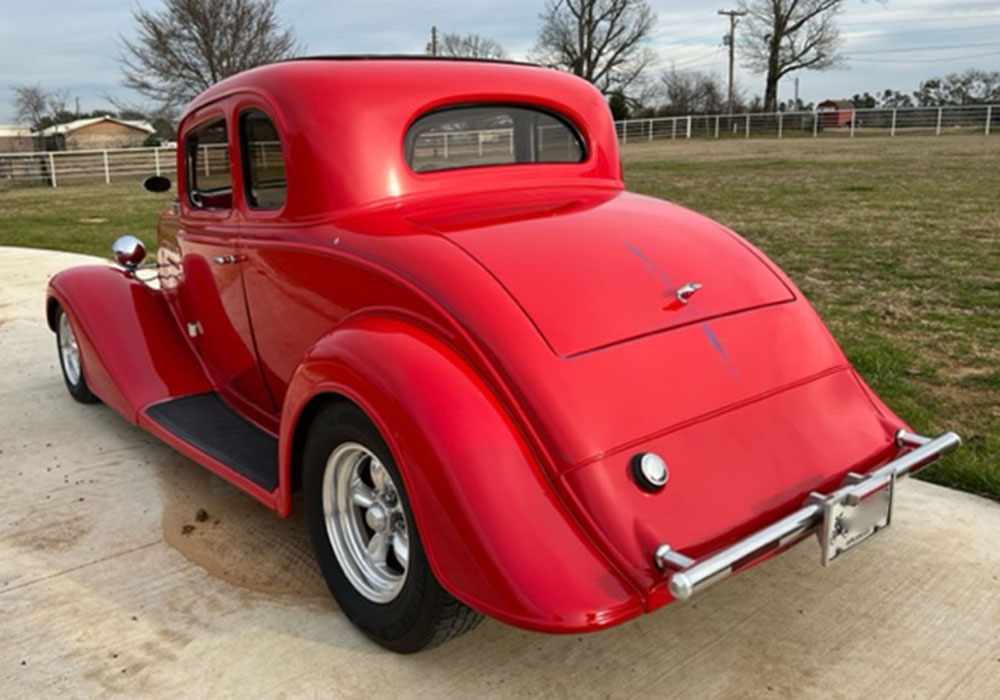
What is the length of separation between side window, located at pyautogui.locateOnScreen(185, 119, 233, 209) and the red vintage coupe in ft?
0.14

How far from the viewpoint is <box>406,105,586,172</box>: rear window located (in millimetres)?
3211

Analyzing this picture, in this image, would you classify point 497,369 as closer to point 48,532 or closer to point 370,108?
point 370,108

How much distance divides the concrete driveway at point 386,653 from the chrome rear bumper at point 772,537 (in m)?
0.51

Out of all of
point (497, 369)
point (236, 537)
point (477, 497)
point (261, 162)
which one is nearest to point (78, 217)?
point (261, 162)

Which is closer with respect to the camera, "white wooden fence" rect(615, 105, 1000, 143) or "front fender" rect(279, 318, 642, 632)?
"front fender" rect(279, 318, 642, 632)

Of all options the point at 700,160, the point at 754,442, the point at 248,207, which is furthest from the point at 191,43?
the point at 754,442

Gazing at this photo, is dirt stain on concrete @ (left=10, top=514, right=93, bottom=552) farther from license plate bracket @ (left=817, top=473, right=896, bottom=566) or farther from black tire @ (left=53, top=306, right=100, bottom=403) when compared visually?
license plate bracket @ (left=817, top=473, right=896, bottom=566)

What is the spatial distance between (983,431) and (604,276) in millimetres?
2509

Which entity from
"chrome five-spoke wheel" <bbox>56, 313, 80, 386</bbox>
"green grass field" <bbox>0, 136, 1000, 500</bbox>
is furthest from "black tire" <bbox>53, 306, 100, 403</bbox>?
"green grass field" <bbox>0, 136, 1000, 500</bbox>

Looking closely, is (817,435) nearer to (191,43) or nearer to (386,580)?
(386,580)

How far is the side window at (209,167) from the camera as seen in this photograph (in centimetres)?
372

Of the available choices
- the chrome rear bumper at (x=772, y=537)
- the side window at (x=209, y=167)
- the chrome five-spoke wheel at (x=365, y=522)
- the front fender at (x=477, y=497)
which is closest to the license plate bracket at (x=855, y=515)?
the chrome rear bumper at (x=772, y=537)

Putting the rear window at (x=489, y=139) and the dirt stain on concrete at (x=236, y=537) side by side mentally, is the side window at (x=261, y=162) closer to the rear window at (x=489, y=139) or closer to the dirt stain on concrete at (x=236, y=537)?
the rear window at (x=489, y=139)

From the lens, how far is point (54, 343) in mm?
6207
